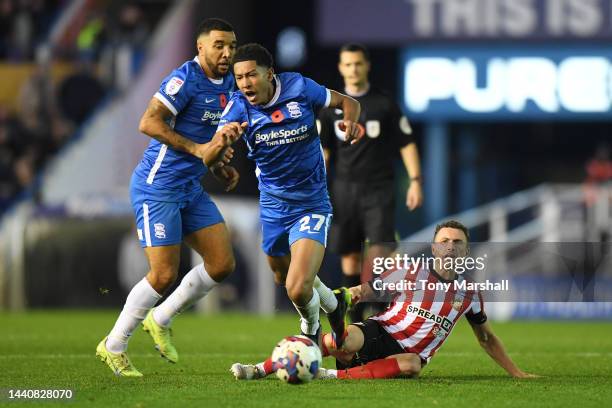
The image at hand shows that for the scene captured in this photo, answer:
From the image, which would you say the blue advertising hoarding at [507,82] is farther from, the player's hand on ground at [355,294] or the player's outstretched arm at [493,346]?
the player's outstretched arm at [493,346]

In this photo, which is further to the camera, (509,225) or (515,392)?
(509,225)

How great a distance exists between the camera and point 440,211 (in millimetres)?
19609

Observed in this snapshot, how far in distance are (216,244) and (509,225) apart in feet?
40.1

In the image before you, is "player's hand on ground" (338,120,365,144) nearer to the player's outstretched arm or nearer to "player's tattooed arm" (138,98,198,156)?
"player's tattooed arm" (138,98,198,156)

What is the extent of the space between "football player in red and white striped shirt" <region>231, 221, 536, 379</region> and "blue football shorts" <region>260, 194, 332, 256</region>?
59 cm

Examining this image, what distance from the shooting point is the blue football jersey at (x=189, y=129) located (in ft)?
28.1

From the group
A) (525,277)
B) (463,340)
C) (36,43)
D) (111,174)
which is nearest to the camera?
(463,340)

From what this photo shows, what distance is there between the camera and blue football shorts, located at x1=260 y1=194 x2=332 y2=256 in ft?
26.7

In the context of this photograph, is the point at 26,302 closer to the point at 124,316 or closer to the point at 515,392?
the point at 124,316

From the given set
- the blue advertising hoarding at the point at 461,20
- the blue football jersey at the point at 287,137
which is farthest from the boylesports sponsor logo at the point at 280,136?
the blue advertising hoarding at the point at 461,20

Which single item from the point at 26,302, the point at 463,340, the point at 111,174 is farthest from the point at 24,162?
the point at 463,340

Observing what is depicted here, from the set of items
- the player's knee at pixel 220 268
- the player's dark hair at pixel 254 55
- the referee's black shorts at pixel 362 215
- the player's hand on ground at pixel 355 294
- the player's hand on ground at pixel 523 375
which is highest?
the player's dark hair at pixel 254 55

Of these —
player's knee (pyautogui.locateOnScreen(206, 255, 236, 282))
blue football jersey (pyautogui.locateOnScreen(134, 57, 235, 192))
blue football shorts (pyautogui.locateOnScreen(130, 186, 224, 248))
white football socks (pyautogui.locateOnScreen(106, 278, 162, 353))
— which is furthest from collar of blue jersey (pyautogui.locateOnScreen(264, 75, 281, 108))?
white football socks (pyautogui.locateOnScreen(106, 278, 162, 353))

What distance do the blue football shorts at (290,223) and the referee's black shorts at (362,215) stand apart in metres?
2.19
